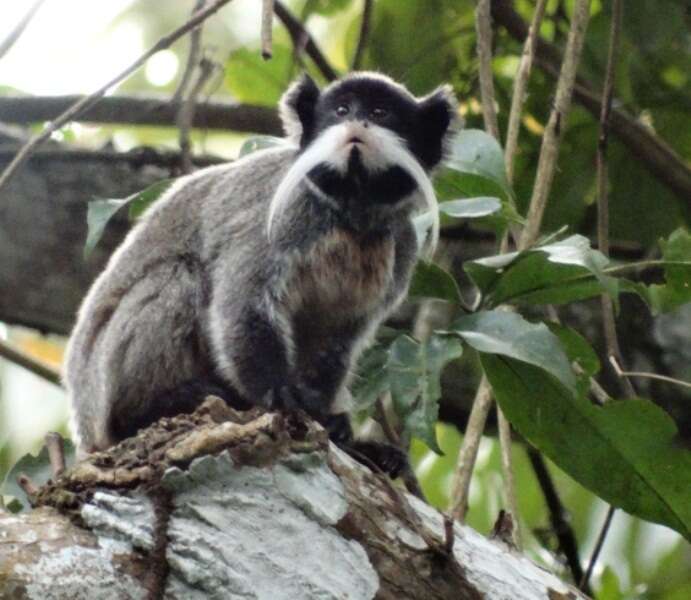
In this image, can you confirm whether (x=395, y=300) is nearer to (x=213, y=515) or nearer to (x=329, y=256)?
(x=329, y=256)

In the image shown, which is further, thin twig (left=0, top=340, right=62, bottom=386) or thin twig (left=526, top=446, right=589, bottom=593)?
thin twig (left=526, top=446, right=589, bottom=593)

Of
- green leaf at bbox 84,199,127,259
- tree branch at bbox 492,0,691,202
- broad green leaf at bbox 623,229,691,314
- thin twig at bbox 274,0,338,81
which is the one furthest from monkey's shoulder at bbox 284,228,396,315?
tree branch at bbox 492,0,691,202

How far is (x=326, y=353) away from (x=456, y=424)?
1093mm

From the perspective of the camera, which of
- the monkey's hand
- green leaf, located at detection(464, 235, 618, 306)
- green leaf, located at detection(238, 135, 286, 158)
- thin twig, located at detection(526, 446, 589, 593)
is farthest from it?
thin twig, located at detection(526, 446, 589, 593)

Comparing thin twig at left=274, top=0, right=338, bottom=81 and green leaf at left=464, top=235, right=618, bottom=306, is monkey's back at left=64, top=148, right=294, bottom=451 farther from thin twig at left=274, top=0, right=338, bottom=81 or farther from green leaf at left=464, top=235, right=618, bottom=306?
thin twig at left=274, top=0, right=338, bottom=81

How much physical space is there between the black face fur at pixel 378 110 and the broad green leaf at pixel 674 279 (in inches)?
28.6

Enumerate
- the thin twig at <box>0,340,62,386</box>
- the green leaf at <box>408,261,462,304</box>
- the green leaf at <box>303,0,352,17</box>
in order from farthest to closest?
the green leaf at <box>303,0,352,17</box> < the thin twig at <box>0,340,62,386</box> < the green leaf at <box>408,261,462,304</box>

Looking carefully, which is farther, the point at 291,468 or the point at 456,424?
the point at 456,424

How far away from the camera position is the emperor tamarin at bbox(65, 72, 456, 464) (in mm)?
3283

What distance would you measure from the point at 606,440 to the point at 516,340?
1.14ft

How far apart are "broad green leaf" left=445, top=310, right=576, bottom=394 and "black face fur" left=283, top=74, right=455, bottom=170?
67cm

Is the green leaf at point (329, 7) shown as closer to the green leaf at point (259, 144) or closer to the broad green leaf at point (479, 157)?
the green leaf at point (259, 144)

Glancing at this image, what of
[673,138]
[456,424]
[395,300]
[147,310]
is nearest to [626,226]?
[673,138]

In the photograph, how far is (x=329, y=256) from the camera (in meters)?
3.40
